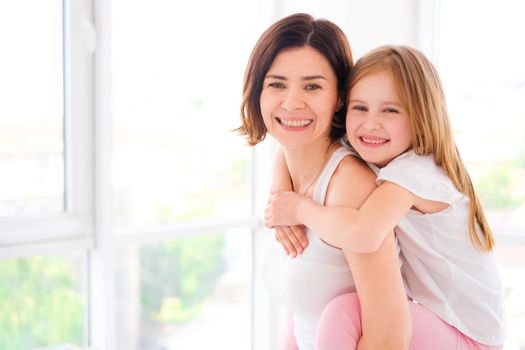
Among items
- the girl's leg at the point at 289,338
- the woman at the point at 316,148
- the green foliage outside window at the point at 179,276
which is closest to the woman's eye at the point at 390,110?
the woman at the point at 316,148

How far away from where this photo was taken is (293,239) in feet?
4.99

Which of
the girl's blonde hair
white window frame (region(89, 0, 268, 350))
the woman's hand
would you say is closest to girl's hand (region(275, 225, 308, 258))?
the woman's hand

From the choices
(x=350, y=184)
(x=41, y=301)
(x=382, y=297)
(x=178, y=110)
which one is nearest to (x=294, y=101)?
(x=350, y=184)

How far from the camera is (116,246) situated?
2.08 metres

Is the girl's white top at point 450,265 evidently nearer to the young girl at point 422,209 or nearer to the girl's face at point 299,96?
the young girl at point 422,209

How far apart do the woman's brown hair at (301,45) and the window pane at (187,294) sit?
2.93 feet

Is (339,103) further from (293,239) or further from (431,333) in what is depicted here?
(431,333)

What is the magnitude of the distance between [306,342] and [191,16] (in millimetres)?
1241

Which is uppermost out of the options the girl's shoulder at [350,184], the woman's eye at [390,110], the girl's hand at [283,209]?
the woman's eye at [390,110]

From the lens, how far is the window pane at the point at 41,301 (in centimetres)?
189

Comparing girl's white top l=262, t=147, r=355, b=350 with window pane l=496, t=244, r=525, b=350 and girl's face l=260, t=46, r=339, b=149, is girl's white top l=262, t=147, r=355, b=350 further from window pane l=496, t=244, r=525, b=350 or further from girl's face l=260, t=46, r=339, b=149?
window pane l=496, t=244, r=525, b=350

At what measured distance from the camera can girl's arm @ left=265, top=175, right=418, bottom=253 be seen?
132 centimetres

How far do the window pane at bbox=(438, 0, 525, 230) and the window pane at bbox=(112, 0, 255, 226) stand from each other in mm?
761

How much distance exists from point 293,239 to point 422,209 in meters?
0.30
